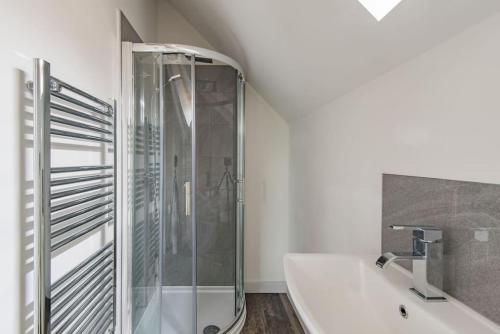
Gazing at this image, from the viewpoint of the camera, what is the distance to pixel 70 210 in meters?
1.23

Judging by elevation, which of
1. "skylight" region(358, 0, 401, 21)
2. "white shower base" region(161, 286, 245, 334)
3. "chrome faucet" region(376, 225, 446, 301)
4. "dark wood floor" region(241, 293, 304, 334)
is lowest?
"dark wood floor" region(241, 293, 304, 334)

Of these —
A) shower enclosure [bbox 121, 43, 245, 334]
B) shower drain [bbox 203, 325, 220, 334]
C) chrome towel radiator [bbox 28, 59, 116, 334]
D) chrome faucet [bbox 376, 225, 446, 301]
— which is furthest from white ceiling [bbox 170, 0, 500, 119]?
shower drain [bbox 203, 325, 220, 334]

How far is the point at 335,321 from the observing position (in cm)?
102

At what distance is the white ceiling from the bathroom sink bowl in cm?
82

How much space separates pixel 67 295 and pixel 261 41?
67.4 inches

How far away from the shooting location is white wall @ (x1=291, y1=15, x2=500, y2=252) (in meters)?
0.81

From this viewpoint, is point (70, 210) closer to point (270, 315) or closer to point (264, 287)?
point (270, 315)

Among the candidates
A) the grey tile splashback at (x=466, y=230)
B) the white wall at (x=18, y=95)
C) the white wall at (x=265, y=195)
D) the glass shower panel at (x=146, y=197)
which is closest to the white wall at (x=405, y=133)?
the grey tile splashback at (x=466, y=230)

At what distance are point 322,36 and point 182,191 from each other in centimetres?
143

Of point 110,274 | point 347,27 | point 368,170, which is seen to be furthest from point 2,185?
point 368,170

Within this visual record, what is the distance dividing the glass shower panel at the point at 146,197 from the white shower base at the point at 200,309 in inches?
3.4

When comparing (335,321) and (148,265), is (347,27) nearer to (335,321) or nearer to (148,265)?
(335,321)

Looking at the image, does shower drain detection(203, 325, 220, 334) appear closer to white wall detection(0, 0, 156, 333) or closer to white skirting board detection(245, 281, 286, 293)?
white skirting board detection(245, 281, 286, 293)

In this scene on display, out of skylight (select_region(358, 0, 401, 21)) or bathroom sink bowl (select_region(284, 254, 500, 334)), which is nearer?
bathroom sink bowl (select_region(284, 254, 500, 334))
